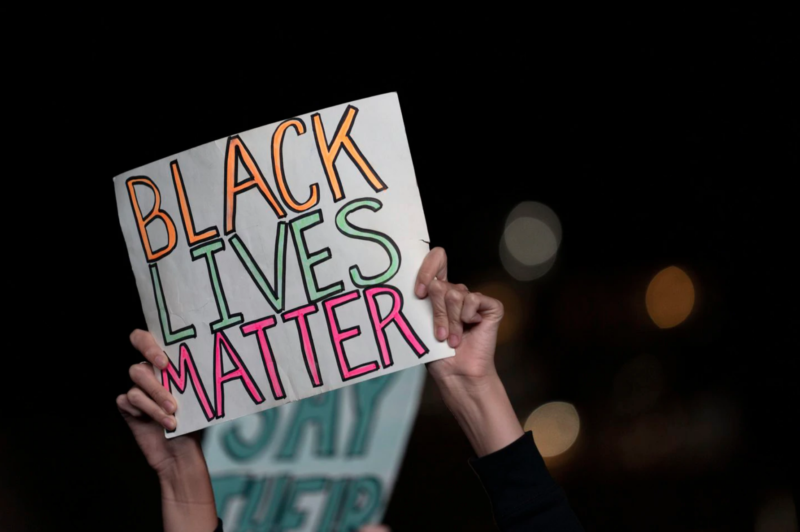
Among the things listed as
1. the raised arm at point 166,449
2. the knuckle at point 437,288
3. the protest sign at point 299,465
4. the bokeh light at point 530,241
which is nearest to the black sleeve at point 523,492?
the knuckle at point 437,288

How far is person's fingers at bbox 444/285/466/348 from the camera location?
0.83 metres

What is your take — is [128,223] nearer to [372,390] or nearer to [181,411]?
[181,411]

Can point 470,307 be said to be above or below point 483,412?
above

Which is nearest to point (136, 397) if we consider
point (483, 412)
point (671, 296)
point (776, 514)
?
point (483, 412)

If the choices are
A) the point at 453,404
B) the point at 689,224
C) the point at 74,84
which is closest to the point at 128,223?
the point at 453,404

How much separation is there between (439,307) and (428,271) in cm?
5

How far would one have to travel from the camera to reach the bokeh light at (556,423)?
284 cm

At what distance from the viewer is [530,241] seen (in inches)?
109

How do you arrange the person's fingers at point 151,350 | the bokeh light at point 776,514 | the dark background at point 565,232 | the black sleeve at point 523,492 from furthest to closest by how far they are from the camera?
the bokeh light at point 776,514 → the dark background at point 565,232 → the person's fingers at point 151,350 → the black sleeve at point 523,492

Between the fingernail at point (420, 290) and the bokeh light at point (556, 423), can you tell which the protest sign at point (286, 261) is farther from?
the bokeh light at point (556, 423)

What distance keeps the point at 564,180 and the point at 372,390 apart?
45.8 inches

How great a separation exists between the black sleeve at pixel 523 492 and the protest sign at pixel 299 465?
135 cm

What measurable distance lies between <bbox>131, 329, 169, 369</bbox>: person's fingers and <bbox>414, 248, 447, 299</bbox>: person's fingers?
0.37 metres

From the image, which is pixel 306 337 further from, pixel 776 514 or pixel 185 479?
pixel 776 514
